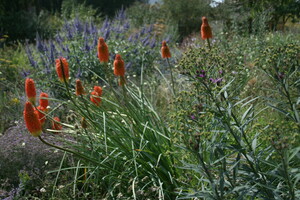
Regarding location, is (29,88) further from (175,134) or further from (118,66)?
(175,134)

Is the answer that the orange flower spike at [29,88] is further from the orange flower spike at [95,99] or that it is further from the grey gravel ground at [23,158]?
the grey gravel ground at [23,158]

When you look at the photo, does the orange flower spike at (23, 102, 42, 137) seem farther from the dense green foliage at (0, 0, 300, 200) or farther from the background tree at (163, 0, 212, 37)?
the background tree at (163, 0, 212, 37)

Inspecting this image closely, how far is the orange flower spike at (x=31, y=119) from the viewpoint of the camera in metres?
2.24

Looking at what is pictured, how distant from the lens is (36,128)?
2.34 metres

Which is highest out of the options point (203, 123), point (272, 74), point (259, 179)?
point (272, 74)

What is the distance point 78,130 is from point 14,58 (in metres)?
6.22

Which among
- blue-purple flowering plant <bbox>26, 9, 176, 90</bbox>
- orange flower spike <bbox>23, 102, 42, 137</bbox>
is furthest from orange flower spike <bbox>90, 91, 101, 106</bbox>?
blue-purple flowering plant <bbox>26, 9, 176, 90</bbox>

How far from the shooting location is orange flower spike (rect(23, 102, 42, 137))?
224cm

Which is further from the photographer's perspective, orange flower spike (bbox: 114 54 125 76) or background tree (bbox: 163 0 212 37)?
background tree (bbox: 163 0 212 37)

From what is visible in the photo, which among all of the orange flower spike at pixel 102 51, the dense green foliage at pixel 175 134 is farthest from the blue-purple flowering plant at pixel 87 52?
the orange flower spike at pixel 102 51

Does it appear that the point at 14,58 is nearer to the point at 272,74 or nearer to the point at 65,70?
the point at 65,70

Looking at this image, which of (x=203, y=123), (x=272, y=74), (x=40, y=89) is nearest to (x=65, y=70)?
(x=203, y=123)

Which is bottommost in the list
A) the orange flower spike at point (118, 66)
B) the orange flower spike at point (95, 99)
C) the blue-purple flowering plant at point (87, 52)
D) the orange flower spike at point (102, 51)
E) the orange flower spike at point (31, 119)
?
the blue-purple flowering plant at point (87, 52)

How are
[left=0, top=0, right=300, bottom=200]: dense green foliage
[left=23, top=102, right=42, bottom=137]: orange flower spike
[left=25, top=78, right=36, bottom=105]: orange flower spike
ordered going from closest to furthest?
[left=0, top=0, right=300, bottom=200]: dense green foliage → [left=23, top=102, right=42, bottom=137]: orange flower spike → [left=25, top=78, right=36, bottom=105]: orange flower spike
